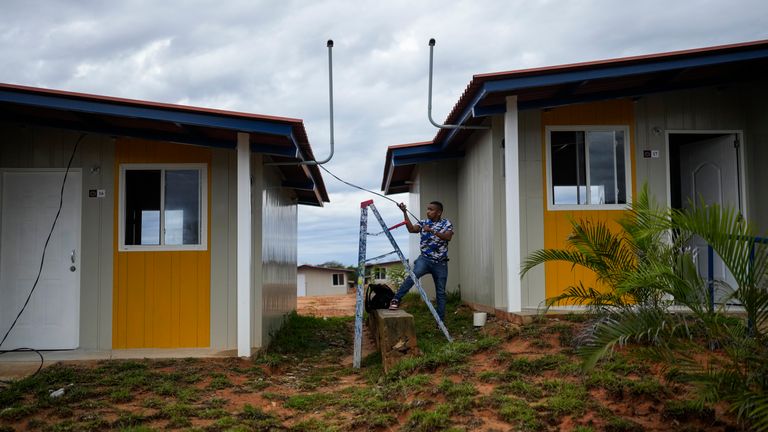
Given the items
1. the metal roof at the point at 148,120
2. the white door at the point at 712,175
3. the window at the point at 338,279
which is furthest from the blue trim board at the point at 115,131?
the window at the point at 338,279

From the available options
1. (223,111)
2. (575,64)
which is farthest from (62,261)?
(575,64)

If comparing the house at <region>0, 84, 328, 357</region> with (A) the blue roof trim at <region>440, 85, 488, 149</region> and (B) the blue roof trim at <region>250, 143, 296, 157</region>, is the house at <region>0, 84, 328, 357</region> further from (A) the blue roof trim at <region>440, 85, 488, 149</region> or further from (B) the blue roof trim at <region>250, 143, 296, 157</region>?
(A) the blue roof trim at <region>440, 85, 488, 149</region>

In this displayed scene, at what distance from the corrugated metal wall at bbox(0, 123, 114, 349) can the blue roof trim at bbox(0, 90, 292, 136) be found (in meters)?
1.09

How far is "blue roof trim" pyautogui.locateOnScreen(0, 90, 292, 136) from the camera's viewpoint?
772 cm

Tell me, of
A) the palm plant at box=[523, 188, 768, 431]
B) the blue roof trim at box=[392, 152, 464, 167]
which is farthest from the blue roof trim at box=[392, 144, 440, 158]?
the palm plant at box=[523, 188, 768, 431]

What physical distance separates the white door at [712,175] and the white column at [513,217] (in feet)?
8.59

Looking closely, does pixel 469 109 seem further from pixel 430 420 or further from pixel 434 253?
pixel 430 420

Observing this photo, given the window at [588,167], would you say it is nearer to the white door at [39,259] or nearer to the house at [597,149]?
the house at [597,149]

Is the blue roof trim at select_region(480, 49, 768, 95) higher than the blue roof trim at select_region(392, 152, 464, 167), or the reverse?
the blue roof trim at select_region(480, 49, 768, 95)

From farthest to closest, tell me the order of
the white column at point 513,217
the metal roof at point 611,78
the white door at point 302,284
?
the white door at point 302,284
the white column at point 513,217
the metal roof at point 611,78

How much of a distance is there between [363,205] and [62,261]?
13.0ft

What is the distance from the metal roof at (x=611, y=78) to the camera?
8.02 metres

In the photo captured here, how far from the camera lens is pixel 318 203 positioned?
→ 704 inches

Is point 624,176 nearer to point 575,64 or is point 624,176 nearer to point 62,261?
point 575,64
